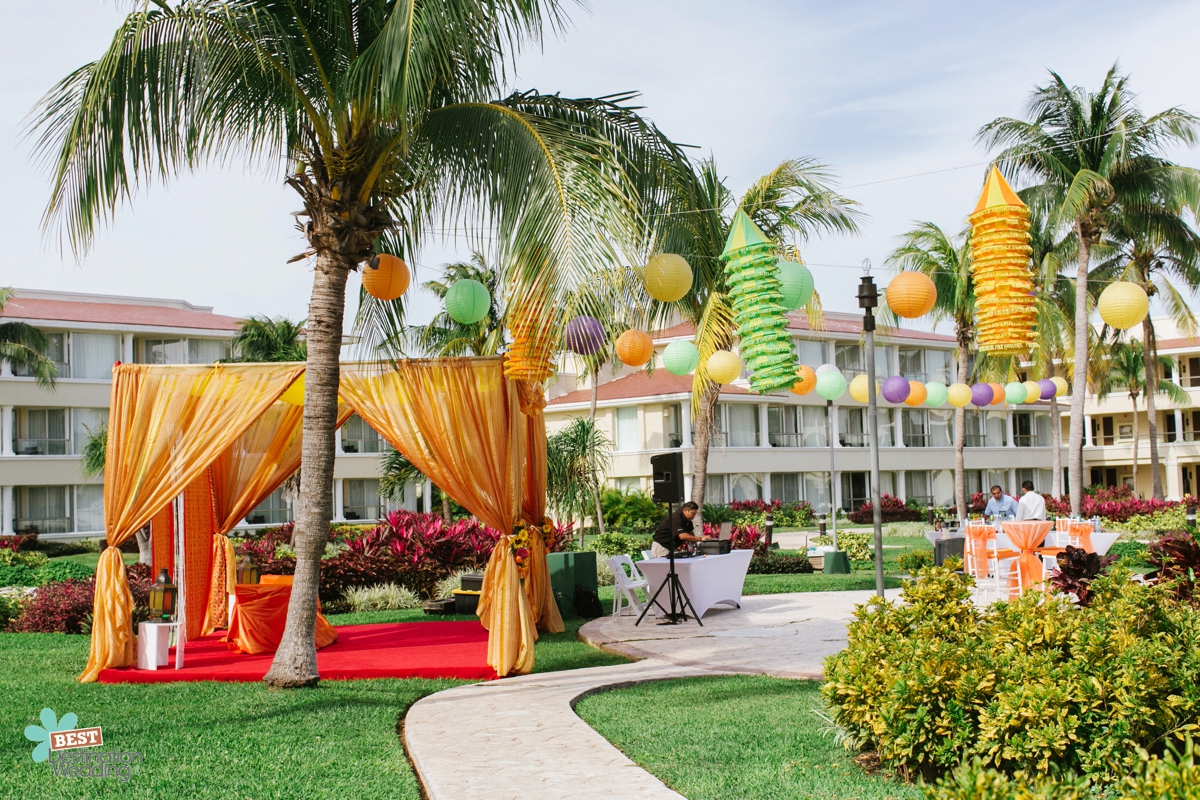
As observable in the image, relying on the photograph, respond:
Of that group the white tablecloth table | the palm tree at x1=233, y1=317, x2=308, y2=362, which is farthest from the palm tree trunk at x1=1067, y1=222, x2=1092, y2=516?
the palm tree at x1=233, y1=317, x2=308, y2=362

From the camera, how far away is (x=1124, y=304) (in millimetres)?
10680

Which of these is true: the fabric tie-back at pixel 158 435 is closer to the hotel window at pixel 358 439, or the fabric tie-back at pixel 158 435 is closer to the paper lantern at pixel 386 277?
the paper lantern at pixel 386 277

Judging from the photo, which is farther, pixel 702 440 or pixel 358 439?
pixel 358 439

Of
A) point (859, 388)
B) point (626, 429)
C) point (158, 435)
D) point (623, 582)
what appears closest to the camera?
point (158, 435)

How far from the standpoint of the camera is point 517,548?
10.6 metres

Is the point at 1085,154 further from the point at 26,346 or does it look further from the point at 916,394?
the point at 26,346

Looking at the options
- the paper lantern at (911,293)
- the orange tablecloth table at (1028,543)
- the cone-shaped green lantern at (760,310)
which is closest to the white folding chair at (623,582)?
the cone-shaped green lantern at (760,310)

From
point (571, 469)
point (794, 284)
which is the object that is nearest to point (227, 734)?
point (794, 284)

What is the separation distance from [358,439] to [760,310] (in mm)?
34185

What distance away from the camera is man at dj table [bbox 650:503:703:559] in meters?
12.2

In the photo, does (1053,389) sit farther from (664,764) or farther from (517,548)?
(664,764)

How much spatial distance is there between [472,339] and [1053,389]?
14.5 m

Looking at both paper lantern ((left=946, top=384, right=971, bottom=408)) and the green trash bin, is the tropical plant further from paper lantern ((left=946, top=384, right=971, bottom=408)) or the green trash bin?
paper lantern ((left=946, top=384, right=971, bottom=408))

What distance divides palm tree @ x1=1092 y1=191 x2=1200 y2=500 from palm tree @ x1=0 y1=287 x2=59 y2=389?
31953 millimetres
